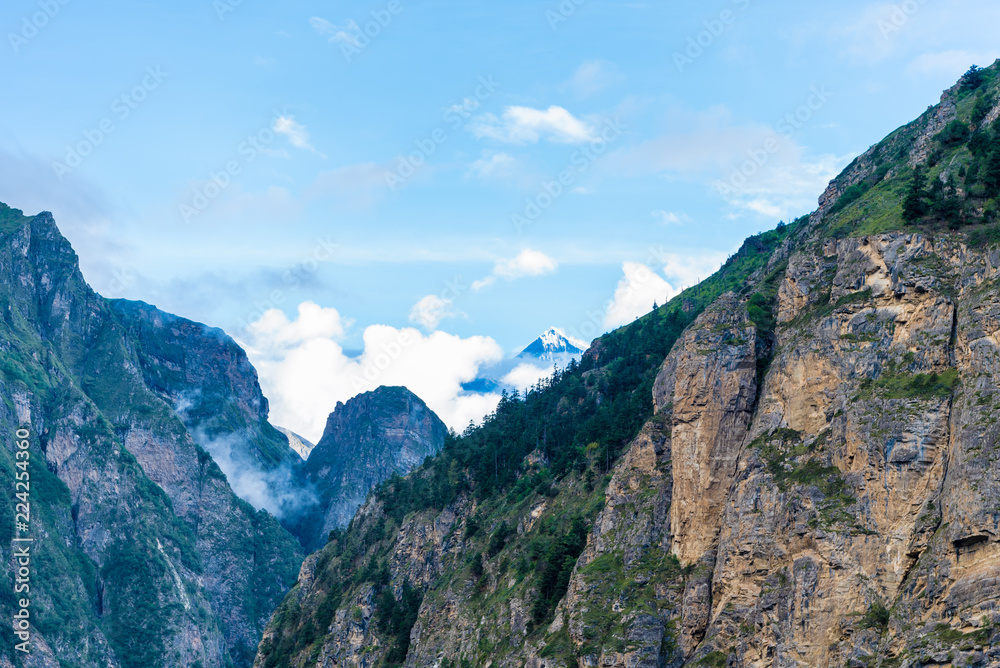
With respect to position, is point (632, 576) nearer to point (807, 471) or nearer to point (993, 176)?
point (807, 471)

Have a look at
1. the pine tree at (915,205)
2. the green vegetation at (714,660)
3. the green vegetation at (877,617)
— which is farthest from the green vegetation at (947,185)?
the green vegetation at (714,660)

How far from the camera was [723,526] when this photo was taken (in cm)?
10969

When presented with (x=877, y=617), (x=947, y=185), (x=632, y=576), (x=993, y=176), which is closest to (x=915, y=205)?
(x=947, y=185)

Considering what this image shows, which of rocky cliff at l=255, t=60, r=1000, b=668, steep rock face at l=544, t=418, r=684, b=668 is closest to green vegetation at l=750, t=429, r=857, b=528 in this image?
rocky cliff at l=255, t=60, r=1000, b=668

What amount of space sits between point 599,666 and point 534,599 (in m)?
33.1

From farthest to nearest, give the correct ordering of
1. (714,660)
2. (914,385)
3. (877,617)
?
(714,660), (914,385), (877,617)

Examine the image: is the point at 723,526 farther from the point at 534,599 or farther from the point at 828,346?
the point at 534,599

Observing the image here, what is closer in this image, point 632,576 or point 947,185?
point 947,185

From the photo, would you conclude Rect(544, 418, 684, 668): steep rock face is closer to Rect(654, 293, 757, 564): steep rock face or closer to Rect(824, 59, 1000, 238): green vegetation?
Rect(654, 293, 757, 564): steep rock face

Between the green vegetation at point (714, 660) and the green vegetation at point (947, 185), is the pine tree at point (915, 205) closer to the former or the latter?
the green vegetation at point (947, 185)

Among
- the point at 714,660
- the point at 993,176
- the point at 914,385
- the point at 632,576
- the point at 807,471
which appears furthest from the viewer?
the point at 632,576

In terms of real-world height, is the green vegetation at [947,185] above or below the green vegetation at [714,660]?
above

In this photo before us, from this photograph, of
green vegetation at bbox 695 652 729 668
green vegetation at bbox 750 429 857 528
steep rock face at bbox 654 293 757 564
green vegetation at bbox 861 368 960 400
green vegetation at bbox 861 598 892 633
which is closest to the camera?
green vegetation at bbox 861 598 892 633

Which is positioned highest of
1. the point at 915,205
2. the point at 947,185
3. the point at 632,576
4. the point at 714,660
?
the point at 947,185
